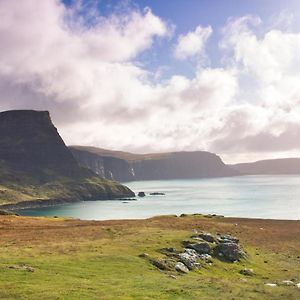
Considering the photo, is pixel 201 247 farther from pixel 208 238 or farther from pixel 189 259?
pixel 189 259

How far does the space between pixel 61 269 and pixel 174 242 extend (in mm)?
21979

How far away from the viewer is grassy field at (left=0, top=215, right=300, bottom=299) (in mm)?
29969

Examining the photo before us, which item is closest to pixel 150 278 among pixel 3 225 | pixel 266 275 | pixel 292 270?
pixel 266 275

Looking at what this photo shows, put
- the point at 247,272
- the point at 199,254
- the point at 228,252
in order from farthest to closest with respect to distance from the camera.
→ the point at 228,252
the point at 199,254
the point at 247,272

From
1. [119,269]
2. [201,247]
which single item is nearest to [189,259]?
[201,247]

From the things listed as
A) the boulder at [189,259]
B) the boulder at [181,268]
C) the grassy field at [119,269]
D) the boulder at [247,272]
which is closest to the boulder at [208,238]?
the grassy field at [119,269]

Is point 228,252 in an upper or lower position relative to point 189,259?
lower

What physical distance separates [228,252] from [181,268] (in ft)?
40.1

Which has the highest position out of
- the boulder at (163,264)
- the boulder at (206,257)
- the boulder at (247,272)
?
the boulder at (163,264)

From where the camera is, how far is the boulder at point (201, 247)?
5309cm

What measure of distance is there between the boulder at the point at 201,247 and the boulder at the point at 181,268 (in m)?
8.76

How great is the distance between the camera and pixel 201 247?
176 ft

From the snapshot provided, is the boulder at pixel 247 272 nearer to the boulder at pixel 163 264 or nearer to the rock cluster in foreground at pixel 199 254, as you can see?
the rock cluster in foreground at pixel 199 254

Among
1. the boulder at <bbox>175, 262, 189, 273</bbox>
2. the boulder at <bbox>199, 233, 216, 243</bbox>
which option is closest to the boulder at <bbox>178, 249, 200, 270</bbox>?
the boulder at <bbox>175, 262, 189, 273</bbox>
